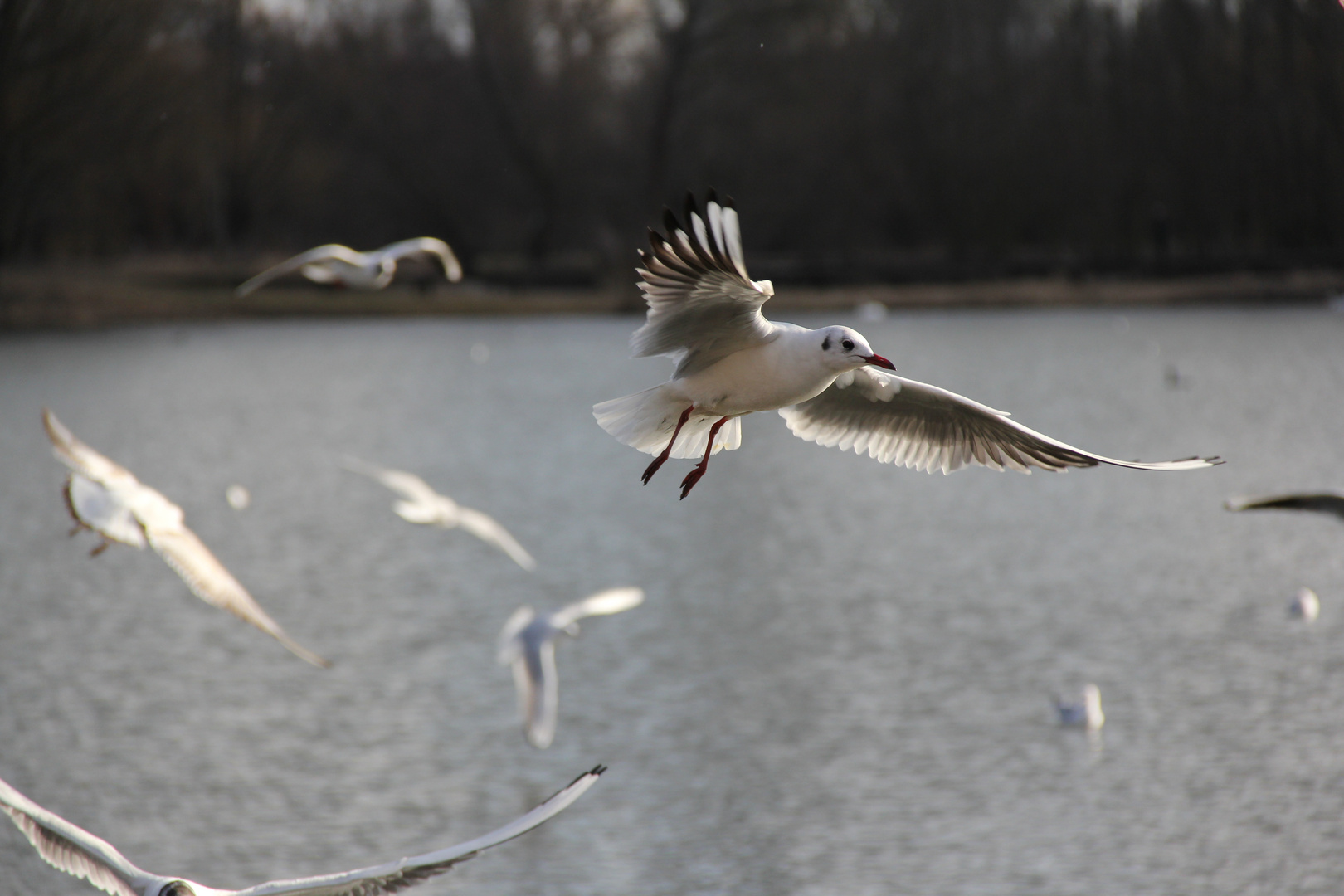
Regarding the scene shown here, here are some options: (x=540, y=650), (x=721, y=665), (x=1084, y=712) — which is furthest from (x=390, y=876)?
(x=721, y=665)

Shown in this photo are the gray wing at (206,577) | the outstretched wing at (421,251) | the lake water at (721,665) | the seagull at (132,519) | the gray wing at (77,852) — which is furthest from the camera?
the lake water at (721,665)

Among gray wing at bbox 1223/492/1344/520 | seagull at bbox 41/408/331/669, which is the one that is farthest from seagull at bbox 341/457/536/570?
gray wing at bbox 1223/492/1344/520

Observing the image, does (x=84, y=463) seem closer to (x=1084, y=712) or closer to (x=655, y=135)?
(x=1084, y=712)

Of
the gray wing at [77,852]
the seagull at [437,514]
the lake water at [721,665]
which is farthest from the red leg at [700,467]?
the lake water at [721,665]

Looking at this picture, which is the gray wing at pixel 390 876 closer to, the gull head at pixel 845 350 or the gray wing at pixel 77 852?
the gray wing at pixel 77 852

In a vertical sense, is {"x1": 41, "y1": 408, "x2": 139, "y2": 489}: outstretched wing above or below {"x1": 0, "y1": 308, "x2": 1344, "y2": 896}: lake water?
above

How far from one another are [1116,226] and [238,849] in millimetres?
51468

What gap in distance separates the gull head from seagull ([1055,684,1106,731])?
13838mm

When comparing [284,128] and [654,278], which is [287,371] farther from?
[654,278]

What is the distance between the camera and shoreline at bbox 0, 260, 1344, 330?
52.3 metres

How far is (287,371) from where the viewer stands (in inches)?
1903

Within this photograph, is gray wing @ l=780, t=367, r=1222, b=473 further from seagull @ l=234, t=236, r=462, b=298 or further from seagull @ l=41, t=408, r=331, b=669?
seagull @ l=234, t=236, r=462, b=298

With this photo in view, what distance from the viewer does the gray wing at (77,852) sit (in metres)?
6.41

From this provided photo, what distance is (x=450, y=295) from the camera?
184 feet
